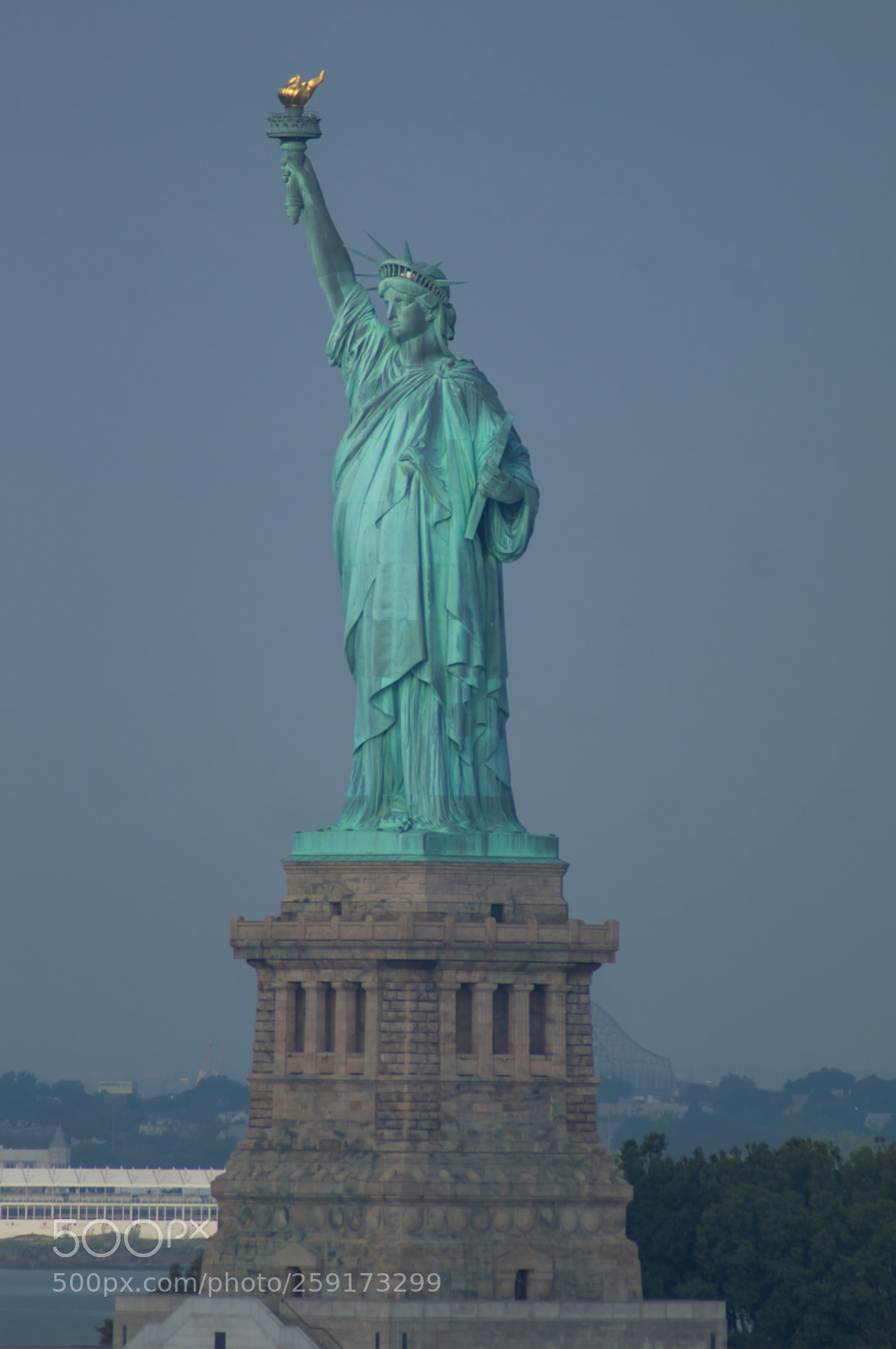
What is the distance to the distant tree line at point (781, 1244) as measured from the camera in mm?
40844

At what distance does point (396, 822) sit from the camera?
36.5 meters

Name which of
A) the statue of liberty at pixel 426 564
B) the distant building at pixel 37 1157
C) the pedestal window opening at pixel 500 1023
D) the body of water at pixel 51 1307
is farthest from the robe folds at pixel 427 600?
the distant building at pixel 37 1157

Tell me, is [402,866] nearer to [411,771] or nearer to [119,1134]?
[411,771]

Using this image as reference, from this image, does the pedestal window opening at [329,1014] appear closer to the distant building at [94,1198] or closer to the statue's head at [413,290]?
the statue's head at [413,290]

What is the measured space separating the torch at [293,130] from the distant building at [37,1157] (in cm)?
7060

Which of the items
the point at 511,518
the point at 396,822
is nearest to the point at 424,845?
the point at 396,822

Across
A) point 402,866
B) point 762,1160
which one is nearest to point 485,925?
point 402,866

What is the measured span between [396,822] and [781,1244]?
10081 mm

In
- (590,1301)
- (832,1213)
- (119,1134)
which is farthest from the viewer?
(119,1134)

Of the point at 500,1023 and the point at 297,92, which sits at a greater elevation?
the point at 297,92

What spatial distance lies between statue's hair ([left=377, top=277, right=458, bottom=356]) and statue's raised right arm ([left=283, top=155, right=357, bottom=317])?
2.92 feet

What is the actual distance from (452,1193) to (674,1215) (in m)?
9.86

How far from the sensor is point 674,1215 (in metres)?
43.8

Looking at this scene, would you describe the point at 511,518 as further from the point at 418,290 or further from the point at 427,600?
the point at 418,290
